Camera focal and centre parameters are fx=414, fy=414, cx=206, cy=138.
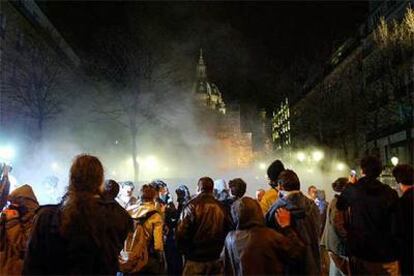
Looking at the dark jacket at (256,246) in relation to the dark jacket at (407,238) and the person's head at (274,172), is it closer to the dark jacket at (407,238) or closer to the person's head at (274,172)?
the dark jacket at (407,238)

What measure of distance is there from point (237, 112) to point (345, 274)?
3714 centimetres

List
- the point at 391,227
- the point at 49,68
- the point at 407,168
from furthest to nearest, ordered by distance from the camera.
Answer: the point at 49,68 < the point at 407,168 < the point at 391,227

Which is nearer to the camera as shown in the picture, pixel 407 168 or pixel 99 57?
pixel 407 168

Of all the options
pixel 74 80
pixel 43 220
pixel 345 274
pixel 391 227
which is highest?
pixel 74 80

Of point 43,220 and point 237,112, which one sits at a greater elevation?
point 237,112

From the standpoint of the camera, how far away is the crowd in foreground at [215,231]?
101 inches

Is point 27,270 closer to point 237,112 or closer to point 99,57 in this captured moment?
point 99,57

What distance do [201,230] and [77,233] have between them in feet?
6.68

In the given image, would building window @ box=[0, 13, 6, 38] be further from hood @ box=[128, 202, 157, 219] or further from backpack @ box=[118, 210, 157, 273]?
backpack @ box=[118, 210, 157, 273]

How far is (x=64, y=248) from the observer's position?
8.36ft

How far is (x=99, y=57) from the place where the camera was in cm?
2519

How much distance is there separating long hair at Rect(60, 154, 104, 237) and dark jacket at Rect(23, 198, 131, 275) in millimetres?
26

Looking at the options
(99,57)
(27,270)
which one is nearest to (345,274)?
(27,270)

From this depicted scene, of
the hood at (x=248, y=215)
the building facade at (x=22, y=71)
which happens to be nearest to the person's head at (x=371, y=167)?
the hood at (x=248, y=215)
